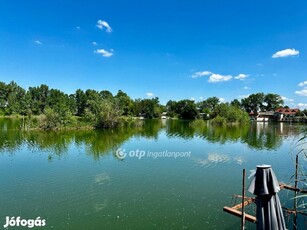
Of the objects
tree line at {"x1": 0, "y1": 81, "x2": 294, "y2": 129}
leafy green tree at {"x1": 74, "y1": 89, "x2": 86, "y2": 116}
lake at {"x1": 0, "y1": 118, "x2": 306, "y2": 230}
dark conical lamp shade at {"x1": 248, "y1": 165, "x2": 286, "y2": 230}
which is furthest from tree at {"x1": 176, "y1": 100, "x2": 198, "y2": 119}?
dark conical lamp shade at {"x1": 248, "y1": 165, "x2": 286, "y2": 230}

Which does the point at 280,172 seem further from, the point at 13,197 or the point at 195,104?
the point at 195,104

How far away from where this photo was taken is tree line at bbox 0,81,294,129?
44312mm

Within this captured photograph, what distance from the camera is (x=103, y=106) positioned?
43938 millimetres

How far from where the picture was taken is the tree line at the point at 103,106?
4431 cm

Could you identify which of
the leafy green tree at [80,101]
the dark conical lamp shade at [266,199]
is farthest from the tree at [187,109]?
the dark conical lamp shade at [266,199]

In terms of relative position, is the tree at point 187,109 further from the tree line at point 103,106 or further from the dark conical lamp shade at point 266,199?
the dark conical lamp shade at point 266,199

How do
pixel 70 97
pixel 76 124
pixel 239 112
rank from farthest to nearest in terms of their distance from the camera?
1. pixel 70 97
2. pixel 239 112
3. pixel 76 124

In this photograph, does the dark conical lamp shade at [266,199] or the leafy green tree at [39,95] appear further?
the leafy green tree at [39,95]

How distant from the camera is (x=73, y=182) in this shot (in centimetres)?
1289

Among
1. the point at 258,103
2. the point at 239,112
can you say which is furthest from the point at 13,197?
the point at 258,103

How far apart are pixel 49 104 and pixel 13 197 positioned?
79.5m

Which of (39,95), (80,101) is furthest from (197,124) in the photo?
(39,95)

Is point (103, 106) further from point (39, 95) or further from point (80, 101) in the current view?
point (39, 95)

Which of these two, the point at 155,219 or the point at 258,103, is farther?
the point at 258,103
